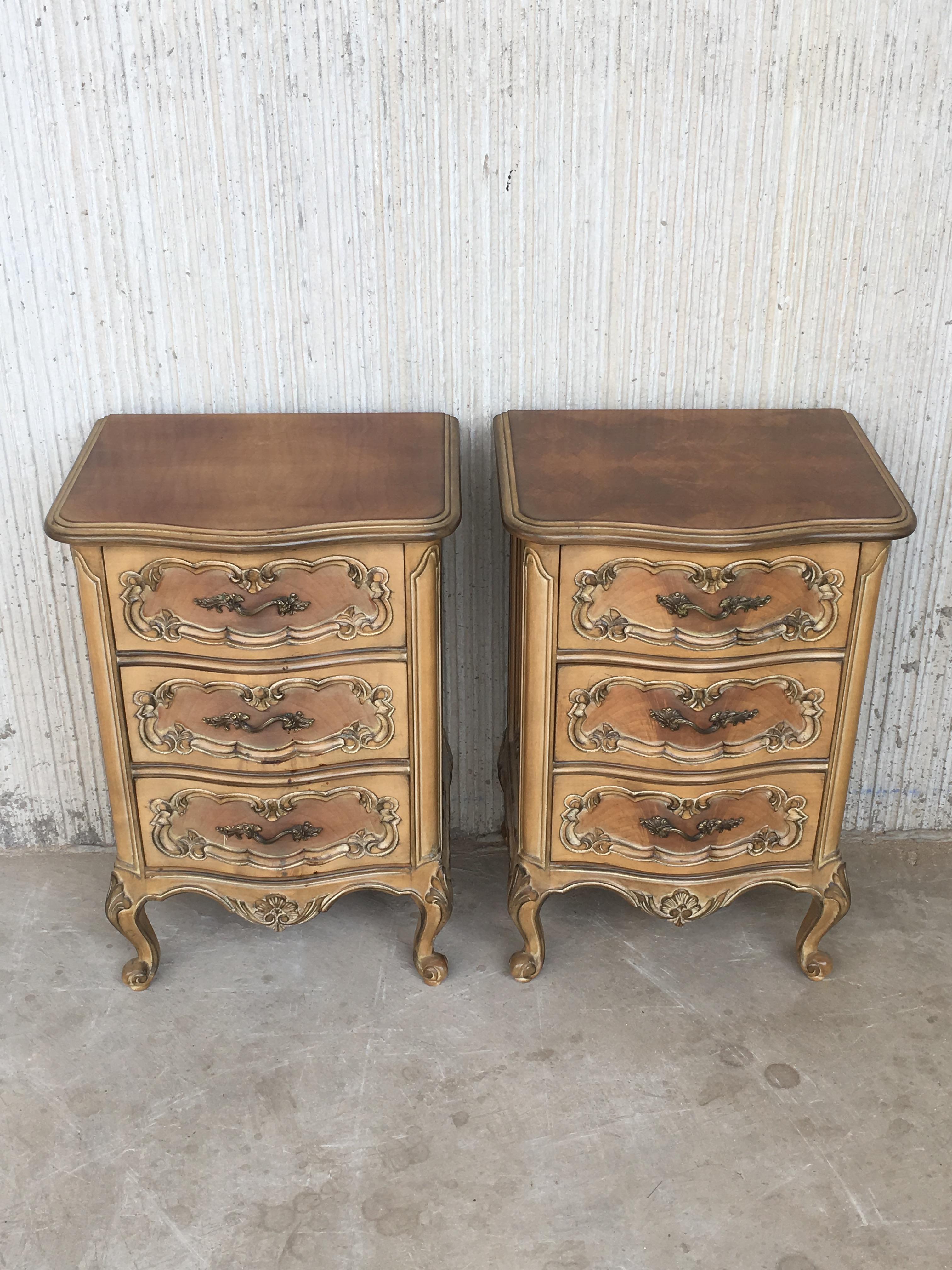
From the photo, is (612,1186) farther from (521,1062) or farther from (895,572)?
(895,572)

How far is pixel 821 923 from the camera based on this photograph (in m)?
2.46

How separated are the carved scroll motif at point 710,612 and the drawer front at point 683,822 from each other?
0.99 feet


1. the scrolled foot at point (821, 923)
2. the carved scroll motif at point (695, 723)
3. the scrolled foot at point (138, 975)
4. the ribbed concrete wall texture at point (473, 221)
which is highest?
the ribbed concrete wall texture at point (473, 221)

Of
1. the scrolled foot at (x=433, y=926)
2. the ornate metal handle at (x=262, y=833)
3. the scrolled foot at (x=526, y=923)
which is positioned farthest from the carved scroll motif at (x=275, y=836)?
the scrolled foot at (x=526, y=923)

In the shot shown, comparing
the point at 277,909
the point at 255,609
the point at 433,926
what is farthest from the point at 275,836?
the point at 255,609

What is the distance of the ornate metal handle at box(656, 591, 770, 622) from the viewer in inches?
81.6

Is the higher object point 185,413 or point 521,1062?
point 185,413

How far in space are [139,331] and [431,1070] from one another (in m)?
1.56

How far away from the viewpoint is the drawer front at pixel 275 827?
2270 mm

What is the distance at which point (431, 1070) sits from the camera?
2.32 metres

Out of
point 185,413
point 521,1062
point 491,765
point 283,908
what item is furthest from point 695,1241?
point 185,413

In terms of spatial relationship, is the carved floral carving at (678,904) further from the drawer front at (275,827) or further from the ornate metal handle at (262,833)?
the ornate metal handle at (262,833)

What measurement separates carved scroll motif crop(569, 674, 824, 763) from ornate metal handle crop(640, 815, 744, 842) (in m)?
0.14

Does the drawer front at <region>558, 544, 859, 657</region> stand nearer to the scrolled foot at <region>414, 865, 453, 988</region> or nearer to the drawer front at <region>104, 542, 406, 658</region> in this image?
the drawer front at <region>104, 542, 406, 658</region>
